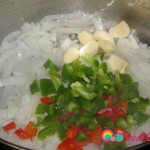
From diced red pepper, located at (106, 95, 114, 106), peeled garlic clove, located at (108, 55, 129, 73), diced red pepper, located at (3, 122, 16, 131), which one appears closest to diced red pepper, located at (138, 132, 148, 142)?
diced red pepper, located at (106, 95, 114, 106)

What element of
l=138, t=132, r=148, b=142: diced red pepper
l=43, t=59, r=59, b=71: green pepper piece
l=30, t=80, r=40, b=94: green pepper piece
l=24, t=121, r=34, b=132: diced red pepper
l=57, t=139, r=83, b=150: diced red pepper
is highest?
l=43, t=59, r=59, b=71: green pepper piece

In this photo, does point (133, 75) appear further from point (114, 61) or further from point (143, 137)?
point (143, 137)

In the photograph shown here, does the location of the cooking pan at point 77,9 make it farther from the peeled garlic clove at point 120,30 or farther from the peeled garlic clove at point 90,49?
the peeled garlic clove at point 90,49

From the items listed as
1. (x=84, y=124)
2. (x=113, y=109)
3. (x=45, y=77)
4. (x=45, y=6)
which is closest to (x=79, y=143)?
(x=84, y=124)

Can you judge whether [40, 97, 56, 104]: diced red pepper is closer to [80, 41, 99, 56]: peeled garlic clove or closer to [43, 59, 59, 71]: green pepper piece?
[43, 59, 59, 71]: green pepper piece

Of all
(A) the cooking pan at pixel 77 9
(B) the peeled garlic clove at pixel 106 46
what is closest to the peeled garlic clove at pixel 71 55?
(B) the peeled garlic clove at pixel 106 46

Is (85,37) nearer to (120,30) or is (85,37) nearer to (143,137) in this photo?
(120,30)
